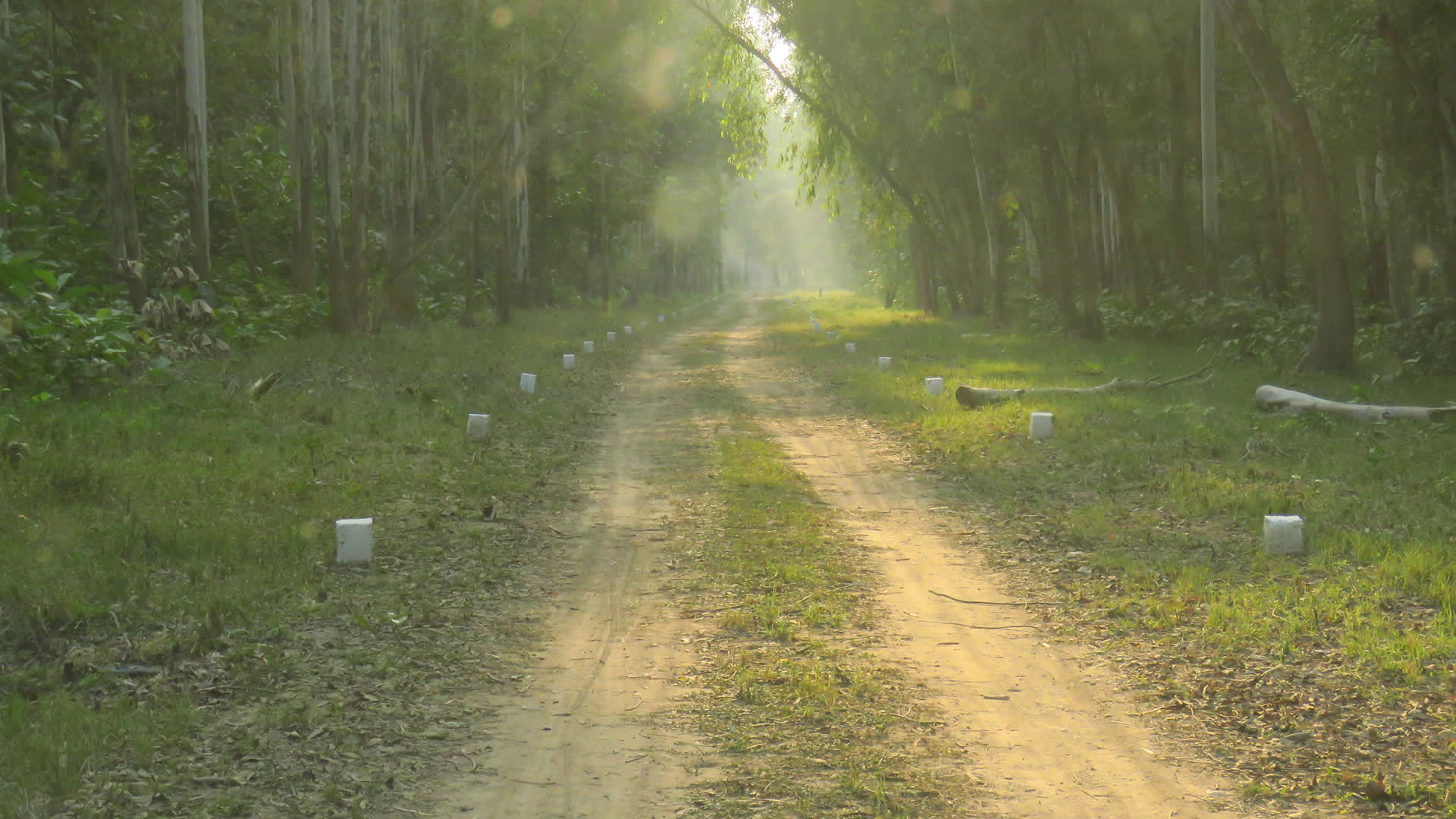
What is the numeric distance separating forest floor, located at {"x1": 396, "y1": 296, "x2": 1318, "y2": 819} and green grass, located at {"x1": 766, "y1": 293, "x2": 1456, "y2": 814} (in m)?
0.61

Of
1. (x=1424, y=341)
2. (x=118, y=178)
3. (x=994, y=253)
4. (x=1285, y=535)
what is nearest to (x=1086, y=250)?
(x=994, y=253)

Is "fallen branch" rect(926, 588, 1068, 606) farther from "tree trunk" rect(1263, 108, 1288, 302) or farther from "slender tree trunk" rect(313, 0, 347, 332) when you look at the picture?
"tree trunk" rect(1263, 108, 1288, 302)

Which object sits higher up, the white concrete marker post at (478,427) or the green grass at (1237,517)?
the white concrete marker post at (478,427)

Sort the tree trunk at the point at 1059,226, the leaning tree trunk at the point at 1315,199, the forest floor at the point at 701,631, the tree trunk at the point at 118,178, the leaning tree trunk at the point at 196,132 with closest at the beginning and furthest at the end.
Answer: the forest floor at the point at 701,631, the leaning tree trunk at the point at 1315,199, the tree trunk at the point at 118,178, the leaning tree trunk at the point at 196,132, the tree trunk at the point at 1059,226

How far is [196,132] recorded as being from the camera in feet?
73.6

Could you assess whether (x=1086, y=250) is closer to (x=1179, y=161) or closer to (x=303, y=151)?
(x=1179, y=161)

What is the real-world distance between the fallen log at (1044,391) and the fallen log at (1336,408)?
2.25m

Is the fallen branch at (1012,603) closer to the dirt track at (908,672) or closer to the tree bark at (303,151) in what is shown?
the dirt track at (908,672)

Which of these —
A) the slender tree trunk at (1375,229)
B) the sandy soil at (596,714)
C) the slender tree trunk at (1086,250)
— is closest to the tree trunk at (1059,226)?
the slender tree trunk at (1086,250)

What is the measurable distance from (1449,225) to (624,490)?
1435cm

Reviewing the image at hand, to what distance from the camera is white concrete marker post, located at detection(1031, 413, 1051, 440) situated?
13.3 m

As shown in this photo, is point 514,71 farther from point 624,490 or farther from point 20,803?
point 20,803

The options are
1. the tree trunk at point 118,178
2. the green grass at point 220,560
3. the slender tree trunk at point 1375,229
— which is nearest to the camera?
the green grass at point 220,560

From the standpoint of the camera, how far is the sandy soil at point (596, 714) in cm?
479
